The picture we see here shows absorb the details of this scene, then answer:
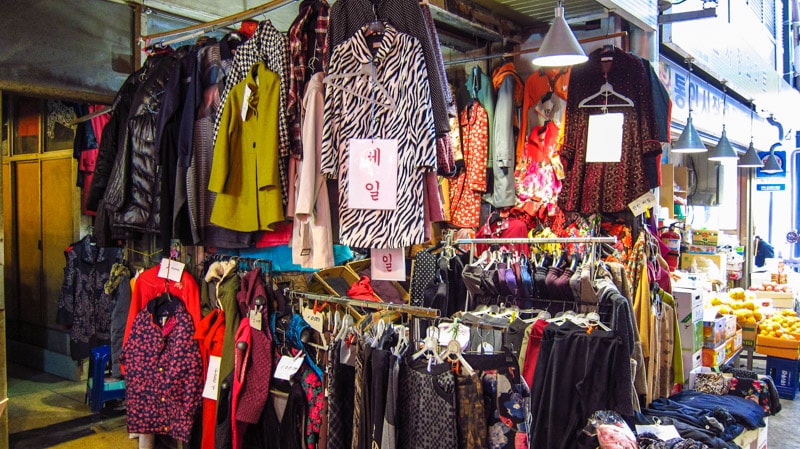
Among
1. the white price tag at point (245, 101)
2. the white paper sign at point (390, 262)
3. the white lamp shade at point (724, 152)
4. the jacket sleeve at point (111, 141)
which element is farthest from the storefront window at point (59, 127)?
the white lamp shade at point (724, 152)

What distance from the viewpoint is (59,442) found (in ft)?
15.3

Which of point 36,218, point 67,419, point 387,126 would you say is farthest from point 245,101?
point 36,218

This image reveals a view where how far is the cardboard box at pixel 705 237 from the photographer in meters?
7.96

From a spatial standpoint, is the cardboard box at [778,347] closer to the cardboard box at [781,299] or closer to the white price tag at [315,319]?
the cardboard box at [781,299]

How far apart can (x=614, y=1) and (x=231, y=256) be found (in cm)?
294

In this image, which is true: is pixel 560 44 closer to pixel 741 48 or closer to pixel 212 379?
pixel 212 379

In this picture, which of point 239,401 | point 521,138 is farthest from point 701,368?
point 239,401

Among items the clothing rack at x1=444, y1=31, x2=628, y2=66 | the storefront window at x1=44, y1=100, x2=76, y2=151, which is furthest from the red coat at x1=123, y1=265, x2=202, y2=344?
the storefront window at x1=44, y1=100, x2=76, y2=151

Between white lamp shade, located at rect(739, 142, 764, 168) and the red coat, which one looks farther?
white lamp shade, located at rect(739, 142, 764, 168)

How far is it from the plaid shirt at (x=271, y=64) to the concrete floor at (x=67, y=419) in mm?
2249

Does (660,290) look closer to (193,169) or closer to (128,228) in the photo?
(193,169)

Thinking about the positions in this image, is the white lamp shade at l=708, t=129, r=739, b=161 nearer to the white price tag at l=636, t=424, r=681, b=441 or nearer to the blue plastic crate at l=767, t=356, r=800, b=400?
the blue plastic crate at l=767, t=356, r=800, b=400

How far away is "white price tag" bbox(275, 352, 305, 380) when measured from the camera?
131 inches

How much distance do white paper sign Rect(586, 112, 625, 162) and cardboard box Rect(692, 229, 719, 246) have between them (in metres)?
4.43
